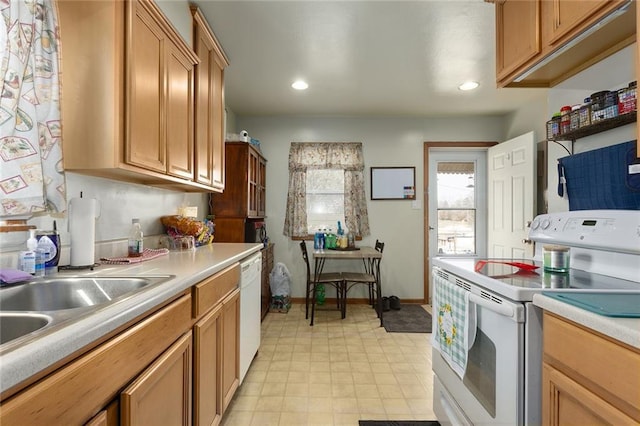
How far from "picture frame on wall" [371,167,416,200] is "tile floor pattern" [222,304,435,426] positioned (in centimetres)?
172

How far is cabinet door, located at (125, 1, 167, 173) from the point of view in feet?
4.52

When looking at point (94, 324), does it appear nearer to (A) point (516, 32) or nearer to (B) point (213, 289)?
(B) point (213, 289)

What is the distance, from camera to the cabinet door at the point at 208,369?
1291mm

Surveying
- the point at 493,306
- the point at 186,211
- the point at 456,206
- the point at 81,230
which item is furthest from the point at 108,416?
the point at 456,206

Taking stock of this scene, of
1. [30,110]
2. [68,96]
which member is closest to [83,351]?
[30,110]

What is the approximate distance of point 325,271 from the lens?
Answer: 4195 mm

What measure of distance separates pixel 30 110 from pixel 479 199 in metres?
4.52

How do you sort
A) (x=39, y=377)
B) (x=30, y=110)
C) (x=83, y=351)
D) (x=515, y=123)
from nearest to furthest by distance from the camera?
(x=39, y=377), (x=83, y=351), (x=30, y=110), (x=515, y=123)

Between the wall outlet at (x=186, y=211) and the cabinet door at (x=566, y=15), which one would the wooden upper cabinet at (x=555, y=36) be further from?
the wall outlet at (x=186, y=211)

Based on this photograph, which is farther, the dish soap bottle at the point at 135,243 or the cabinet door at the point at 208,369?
the dish soap bottle at the point at 135,243

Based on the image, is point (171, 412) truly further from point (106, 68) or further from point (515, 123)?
point (515, 123)

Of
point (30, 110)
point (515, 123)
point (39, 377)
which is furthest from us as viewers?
point (515, 123)

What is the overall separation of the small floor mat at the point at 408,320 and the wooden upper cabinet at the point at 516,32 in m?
2.44

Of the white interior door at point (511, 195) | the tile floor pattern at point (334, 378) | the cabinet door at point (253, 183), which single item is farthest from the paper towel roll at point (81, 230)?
the white interior door at point (511, 195)
